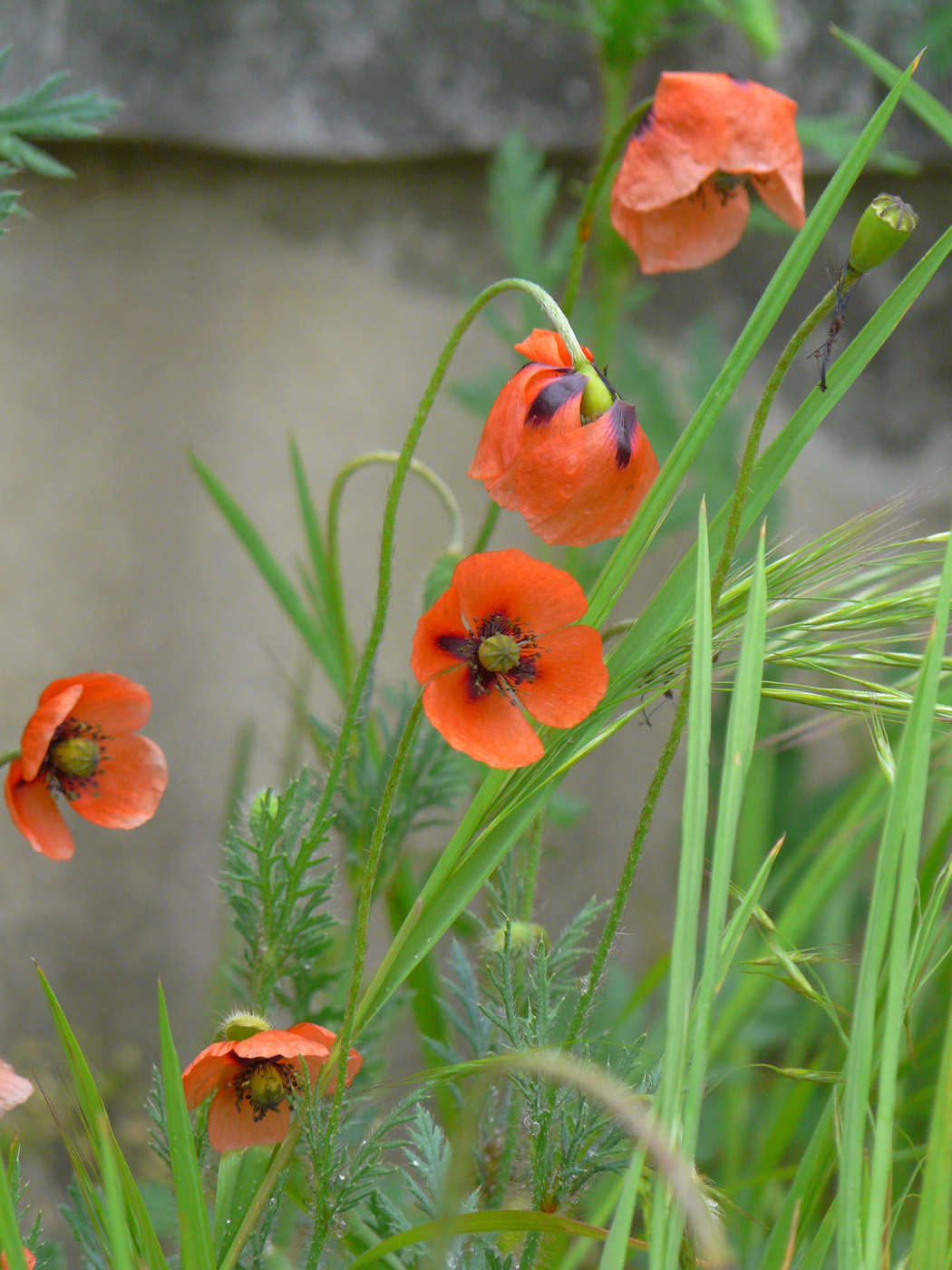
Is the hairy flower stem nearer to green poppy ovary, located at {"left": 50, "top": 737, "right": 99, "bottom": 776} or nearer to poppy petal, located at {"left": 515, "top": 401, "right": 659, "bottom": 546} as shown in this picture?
poppy petal, located at {"left": 515, "top": 401, "right": 659, "bottom": 546}

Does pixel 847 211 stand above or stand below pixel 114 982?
above

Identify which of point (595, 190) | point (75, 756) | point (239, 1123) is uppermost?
point (595, 190)

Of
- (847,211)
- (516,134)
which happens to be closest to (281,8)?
(516,134)

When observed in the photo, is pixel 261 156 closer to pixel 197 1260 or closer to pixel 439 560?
pixel 439 560

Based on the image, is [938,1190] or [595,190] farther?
[595,190]

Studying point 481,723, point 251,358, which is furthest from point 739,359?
point 251,358

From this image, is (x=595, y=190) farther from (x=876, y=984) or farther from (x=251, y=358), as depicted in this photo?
(x=251, y=358)

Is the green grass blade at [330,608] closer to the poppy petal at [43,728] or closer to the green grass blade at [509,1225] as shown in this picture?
the poppy petal at [43,728]
